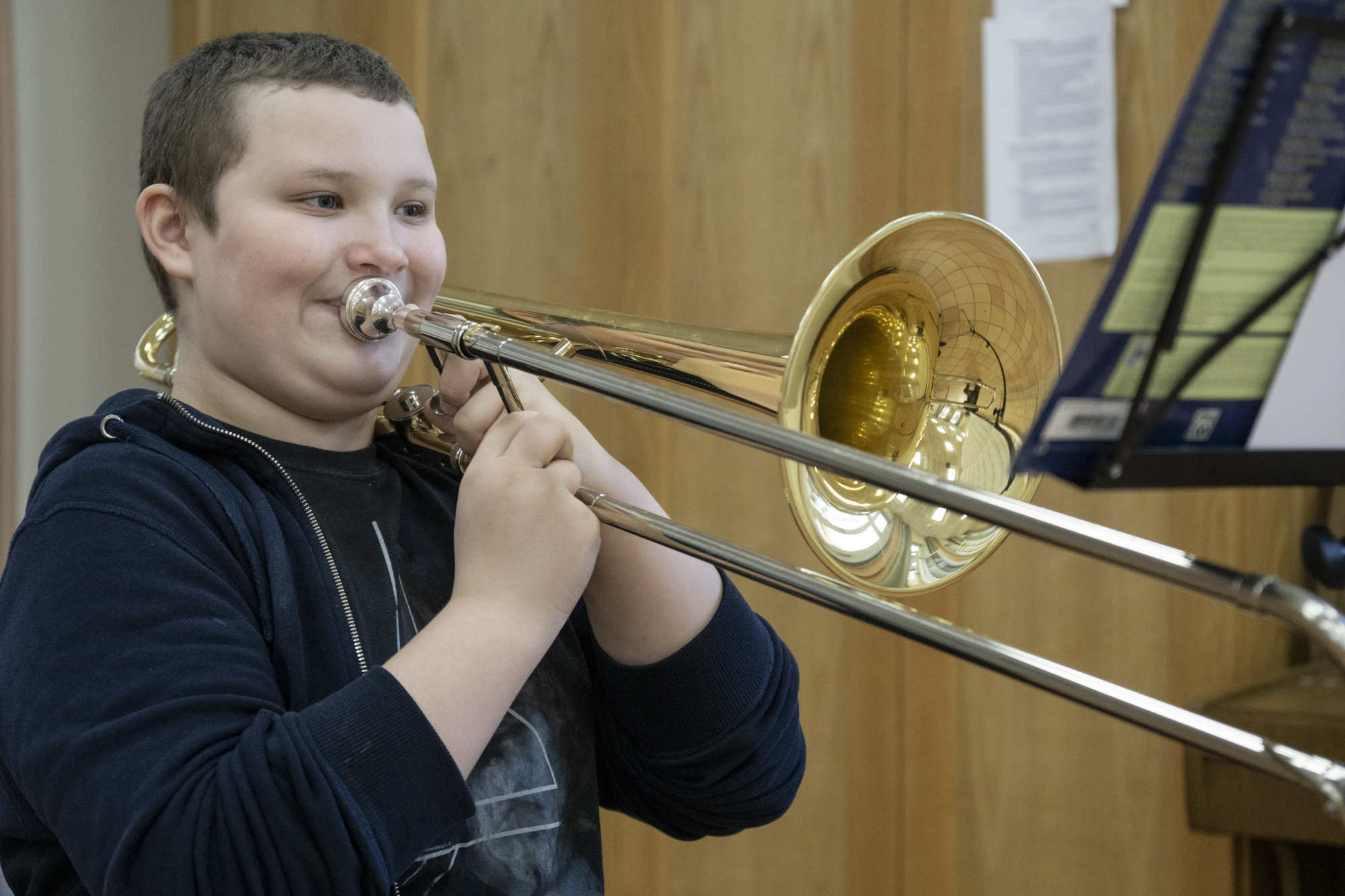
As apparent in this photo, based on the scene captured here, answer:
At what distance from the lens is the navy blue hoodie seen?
66 centimetres

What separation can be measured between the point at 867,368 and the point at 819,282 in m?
0.95

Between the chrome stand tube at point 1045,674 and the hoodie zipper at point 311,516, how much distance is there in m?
0.24

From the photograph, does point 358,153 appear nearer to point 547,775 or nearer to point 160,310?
point 547,775

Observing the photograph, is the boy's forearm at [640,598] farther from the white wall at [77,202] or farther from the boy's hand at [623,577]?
the white wall at [77,202]

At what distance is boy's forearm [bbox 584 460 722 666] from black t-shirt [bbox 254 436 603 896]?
2.5 inches

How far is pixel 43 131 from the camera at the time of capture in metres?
2.46

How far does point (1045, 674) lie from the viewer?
562mm

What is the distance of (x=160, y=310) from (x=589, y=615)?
6.96 feet

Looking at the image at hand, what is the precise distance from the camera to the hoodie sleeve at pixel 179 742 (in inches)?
25.7

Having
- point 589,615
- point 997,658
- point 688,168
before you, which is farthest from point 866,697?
point 997,658

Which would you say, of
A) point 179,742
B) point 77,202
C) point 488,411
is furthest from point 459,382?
point 77,202

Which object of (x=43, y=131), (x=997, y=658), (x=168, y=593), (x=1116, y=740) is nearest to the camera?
(x=997, y=658)

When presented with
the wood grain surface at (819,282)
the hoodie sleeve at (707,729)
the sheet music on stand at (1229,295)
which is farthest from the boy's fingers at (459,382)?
the wood grain surface at (819,282)

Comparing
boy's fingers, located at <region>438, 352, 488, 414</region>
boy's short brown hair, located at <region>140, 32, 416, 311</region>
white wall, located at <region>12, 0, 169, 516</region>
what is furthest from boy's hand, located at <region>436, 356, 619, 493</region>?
white wall, located at <region>12, 0, 169, 516</region>
